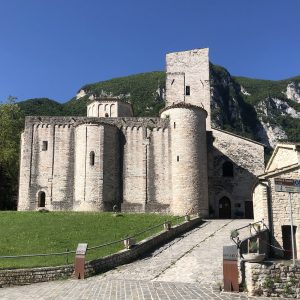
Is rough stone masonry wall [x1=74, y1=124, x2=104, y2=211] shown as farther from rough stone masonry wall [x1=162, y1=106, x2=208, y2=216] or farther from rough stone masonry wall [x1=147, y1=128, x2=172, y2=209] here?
rough stone masonry wall [x1=162, y1=106, x2=208, y2=216]

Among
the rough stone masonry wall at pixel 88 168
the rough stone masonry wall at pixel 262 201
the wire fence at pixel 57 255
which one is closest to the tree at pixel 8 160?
the rough stone masonry wall at pixel 88 168

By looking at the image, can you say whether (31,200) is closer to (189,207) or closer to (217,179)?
(189,207)

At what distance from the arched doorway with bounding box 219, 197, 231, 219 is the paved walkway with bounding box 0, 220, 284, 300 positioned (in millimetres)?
18598

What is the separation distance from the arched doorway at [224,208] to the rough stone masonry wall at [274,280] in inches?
1029

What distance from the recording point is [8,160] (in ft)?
146

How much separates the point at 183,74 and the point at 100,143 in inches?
699

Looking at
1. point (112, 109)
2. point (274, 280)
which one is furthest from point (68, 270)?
point (112, 109)

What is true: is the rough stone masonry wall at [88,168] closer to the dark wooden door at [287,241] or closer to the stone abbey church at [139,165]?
the stone abbey church at [139,165]

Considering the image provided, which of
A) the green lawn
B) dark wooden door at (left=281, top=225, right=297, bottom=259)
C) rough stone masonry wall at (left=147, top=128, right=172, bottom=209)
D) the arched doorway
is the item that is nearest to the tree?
the green lawn

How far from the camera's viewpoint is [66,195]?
36.8 m

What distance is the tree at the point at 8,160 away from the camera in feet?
146

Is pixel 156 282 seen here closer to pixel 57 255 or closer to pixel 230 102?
pixel 57 255

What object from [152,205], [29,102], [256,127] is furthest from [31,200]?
[256,127]

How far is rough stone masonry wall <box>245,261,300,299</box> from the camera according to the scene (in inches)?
523
